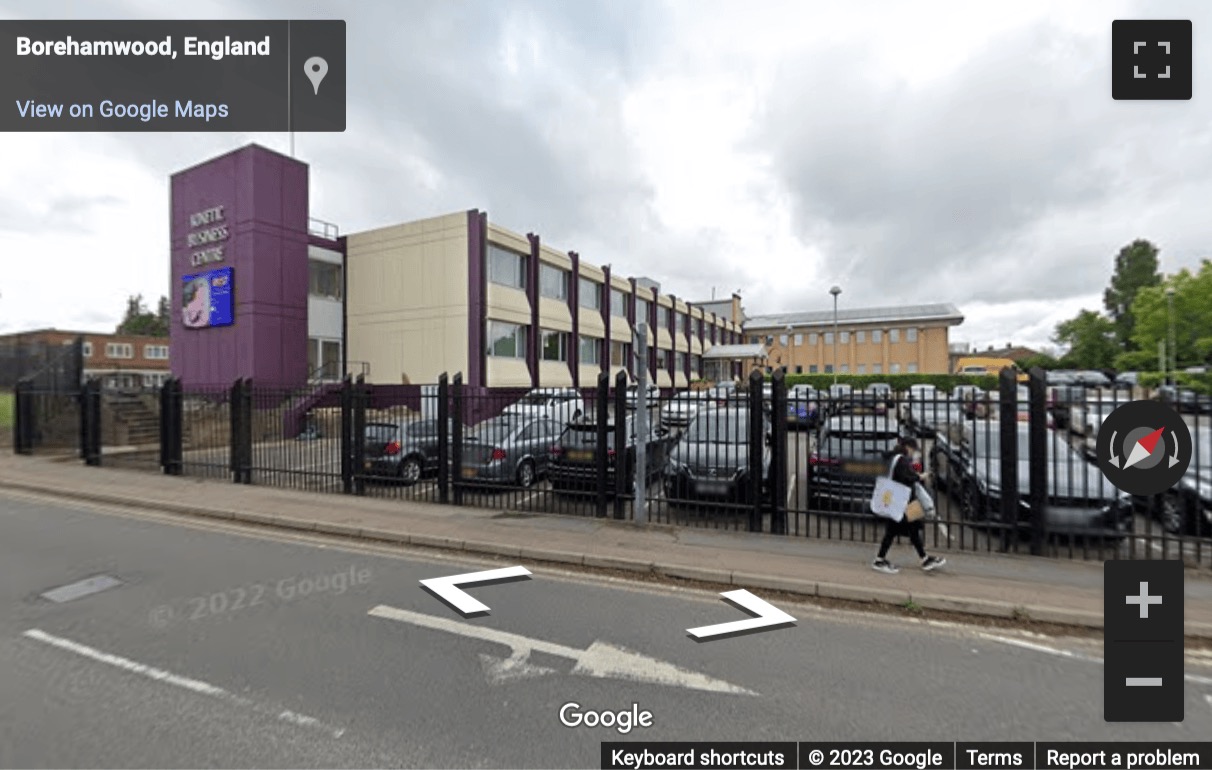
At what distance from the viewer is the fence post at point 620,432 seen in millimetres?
8172

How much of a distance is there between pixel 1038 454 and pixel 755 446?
317 centimetres

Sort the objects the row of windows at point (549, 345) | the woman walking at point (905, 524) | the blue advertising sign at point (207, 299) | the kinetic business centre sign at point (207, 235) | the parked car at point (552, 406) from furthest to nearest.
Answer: the row of windows at point (549, 345) → the kinetic business centre sign at point (207, 235) → the blue advertising sign at point (207, 299) → the parked car at point (552, 406) → the woman walking at point (905, 524)

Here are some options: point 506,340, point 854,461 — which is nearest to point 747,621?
point 854,461

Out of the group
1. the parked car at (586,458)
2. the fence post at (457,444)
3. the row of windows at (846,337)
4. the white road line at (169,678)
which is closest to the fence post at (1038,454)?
the parked car at (586,458)

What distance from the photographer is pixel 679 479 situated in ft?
26.5

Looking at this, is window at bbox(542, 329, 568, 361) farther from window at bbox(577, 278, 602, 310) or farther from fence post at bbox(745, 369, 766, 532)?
fence post at bbox(745, 369, 766, 532)

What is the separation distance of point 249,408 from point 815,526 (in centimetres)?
1097

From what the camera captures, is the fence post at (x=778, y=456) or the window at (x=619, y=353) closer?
the fence post at (x=778, y=456)

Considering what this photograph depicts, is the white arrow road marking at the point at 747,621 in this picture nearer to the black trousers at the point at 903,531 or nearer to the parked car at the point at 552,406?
the black trousers at the point at 903,531

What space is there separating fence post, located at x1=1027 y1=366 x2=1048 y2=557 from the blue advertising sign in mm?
27164

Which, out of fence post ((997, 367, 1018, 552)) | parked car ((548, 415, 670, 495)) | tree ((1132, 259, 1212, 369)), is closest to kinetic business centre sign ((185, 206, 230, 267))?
parked car ((548, 415, 670, 495))

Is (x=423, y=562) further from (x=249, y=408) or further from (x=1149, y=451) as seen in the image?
(x=1149, y=451)

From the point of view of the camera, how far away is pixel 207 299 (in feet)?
78.4

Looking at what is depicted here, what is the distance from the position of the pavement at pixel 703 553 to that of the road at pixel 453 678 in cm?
47
